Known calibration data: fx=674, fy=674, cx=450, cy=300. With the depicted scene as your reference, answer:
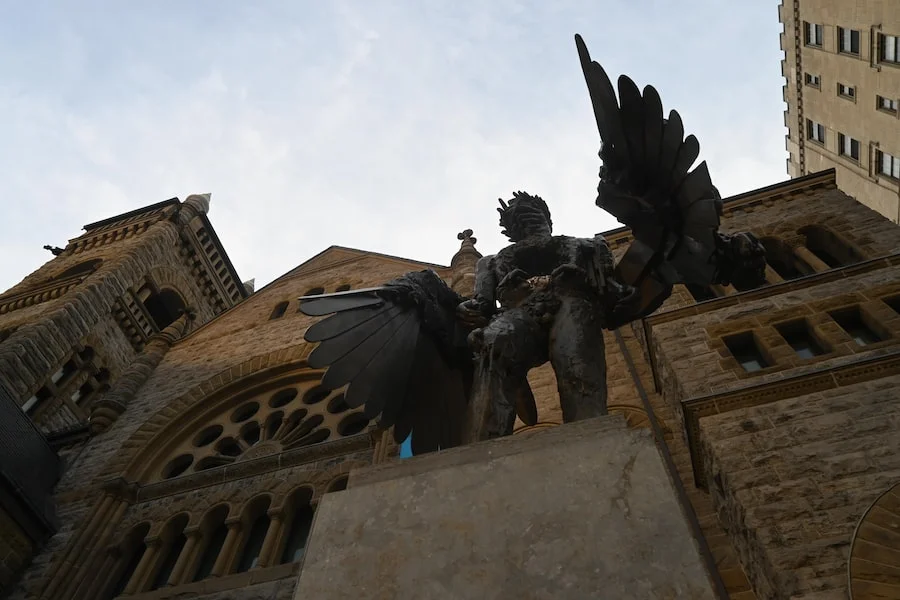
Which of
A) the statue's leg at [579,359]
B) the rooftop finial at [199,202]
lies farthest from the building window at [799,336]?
the rooftop finial at [199,202]

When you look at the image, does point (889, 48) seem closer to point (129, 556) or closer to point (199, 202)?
point (129, 556)

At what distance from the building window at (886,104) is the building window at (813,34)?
4056 mm

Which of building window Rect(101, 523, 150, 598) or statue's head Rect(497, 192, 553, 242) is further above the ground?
building window Rect(101, 523, 150, 598)

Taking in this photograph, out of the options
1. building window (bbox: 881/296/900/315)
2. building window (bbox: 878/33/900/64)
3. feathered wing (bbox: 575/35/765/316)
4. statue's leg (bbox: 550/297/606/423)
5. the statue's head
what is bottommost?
statue's leg (bbox: 550/297/606/423)

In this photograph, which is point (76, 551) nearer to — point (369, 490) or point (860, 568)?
point (369, 490)

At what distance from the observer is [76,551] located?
371 inches

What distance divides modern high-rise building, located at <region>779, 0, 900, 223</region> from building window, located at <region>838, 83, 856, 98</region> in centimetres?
4

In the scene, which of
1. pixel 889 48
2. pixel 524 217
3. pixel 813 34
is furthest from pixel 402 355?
pixel 813 34

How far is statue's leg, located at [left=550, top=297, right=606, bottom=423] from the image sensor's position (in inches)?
136

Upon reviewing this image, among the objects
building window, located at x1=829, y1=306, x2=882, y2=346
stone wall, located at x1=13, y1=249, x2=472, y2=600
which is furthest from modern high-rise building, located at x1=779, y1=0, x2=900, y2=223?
stone wall, located at x1=13, y1=249, x2=472, y2=600

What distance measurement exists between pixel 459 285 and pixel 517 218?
7.99m

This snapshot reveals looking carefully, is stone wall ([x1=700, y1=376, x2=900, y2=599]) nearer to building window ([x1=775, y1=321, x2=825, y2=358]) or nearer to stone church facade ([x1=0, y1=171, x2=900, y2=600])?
stone church facade ([x1=0, y1=171, x2=900, y2=600])

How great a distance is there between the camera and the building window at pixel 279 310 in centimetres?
1636

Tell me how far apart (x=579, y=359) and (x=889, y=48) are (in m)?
21.5
